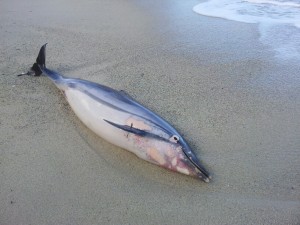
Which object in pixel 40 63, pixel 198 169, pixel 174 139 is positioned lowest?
pixel 198 169

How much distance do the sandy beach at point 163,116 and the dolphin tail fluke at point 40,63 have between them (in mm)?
107

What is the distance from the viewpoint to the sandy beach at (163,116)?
2.38m

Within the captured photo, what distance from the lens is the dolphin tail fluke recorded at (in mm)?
3846

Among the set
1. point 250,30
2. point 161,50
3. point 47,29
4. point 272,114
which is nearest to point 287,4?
point 250,30

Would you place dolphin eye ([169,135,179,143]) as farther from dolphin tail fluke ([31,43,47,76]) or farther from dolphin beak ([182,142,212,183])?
dolphin tail fluke ([31,43,47,76])

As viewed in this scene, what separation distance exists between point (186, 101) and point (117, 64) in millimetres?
1187

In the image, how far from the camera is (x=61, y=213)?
91.9 inches

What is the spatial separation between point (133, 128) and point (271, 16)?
443 cm

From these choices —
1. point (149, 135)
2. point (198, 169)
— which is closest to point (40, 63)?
point (149, 135)

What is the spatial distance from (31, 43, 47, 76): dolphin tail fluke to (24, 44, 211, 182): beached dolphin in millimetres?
814

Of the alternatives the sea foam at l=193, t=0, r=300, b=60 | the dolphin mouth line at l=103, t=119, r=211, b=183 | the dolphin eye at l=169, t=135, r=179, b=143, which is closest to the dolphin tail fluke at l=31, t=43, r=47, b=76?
the dolphin mouth line at l=103, t=119, r=211, b=183

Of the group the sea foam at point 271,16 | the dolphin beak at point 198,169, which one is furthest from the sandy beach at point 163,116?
the sea foam at point 271,16

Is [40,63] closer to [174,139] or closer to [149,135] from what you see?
[149,135]

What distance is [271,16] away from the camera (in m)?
5.97
